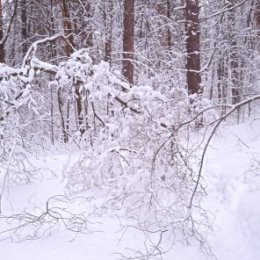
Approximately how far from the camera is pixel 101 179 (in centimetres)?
584

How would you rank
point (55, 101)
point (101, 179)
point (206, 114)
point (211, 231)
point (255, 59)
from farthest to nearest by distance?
point (55, 101)
point (255, 59)
point (206, 114)
point (101, 179)
point (211, 231)

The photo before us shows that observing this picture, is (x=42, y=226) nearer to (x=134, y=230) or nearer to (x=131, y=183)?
(x=134, y=230)

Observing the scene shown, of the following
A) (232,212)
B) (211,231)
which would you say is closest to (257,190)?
(232,212)

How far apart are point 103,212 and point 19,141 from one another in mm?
2301

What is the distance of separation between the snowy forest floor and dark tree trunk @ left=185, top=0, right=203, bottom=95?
344cm

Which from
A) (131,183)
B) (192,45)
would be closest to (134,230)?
(131,183)

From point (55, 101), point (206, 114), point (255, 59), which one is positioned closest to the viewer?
point (206, 114)

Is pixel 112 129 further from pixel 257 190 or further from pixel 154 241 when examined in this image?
pixel 257 190

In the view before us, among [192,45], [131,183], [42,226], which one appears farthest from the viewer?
[192,45]

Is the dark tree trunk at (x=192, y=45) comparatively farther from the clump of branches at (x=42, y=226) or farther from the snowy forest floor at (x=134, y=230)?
the clump of branches at (x=42, y=226)

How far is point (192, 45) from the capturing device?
36.8 ft

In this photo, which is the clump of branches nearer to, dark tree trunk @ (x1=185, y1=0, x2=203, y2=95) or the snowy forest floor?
Result: the snowy forest floor

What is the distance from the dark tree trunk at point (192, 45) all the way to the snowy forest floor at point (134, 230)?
3.44 meters

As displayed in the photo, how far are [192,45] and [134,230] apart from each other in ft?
24.0
